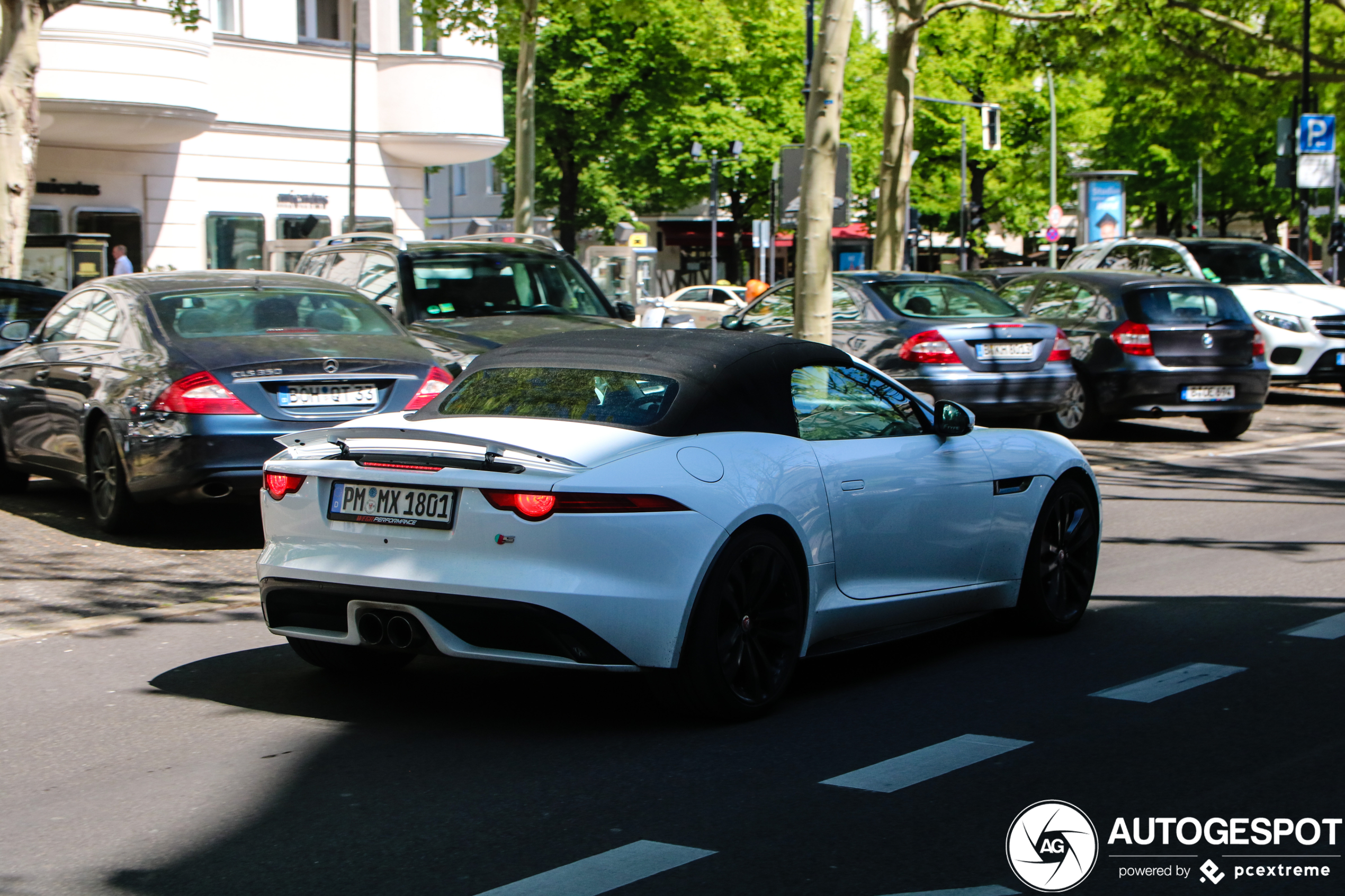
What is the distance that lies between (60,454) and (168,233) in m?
20.2

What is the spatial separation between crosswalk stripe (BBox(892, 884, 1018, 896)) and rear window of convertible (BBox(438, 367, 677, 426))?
207 centimetres

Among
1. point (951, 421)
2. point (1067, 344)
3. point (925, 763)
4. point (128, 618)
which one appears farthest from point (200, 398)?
point (1067, 344)

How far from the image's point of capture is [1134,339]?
619 inches

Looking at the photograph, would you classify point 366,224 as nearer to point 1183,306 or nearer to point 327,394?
point 1183,306

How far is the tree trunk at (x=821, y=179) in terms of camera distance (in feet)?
48.0

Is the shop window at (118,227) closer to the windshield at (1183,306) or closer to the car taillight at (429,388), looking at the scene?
the windshield at (1183,306)

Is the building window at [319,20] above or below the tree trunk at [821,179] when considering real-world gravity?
above

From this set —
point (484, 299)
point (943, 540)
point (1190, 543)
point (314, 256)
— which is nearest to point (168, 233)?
point (314, 256)

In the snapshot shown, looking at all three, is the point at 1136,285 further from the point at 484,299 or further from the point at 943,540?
the point at 943,540

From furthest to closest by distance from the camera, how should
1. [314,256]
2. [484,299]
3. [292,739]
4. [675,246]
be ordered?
[675,246], [314,256], [484,299], [292,739]

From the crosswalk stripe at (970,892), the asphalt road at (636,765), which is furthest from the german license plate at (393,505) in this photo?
the crosswalk stripe at (970,892)

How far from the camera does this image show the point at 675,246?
71500 mm

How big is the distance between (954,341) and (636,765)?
1016 cm

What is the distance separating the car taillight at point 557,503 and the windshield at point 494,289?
790cm
